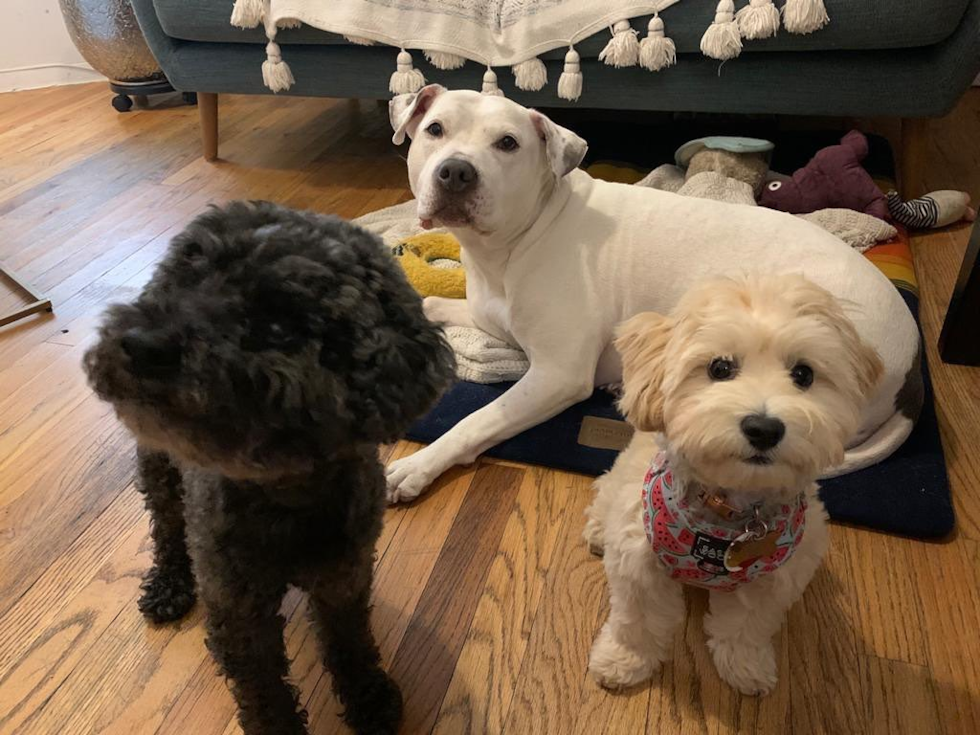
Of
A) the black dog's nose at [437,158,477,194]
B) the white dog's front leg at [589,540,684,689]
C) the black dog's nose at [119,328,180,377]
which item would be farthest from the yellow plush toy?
the black dog's nose at [119,328,180,377]

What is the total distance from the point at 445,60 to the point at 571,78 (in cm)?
51

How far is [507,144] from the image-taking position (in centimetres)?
188

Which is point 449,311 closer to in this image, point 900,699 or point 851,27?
point 900,699

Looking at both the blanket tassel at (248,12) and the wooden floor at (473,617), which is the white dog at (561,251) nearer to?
the wooden floor at (473,617)

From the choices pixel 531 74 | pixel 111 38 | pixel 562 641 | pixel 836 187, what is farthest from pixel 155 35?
pixel 562 641

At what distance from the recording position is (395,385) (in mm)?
900

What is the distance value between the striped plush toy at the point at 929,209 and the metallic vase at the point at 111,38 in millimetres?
3944

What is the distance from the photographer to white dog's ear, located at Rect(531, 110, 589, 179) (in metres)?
1.91

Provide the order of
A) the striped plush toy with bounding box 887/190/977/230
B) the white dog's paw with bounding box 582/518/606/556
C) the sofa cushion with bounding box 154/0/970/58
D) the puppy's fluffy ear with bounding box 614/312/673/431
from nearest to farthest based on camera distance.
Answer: the puppy's fluffy ear with bounding box 614/312/673/431
the white dog's paw with bounding box 582/518/606/556
the sofa cushion with bounding box 154/0/970/58
the striped plush toy with bounding box 887/190/977/230

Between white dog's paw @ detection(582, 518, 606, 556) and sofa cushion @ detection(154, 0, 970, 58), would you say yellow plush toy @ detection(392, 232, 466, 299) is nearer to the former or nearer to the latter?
sofa cushion @ detection(154, 0, 970, 58)

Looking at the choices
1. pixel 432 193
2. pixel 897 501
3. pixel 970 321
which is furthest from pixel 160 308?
pixel 970 321

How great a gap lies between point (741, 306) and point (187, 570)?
1.25m

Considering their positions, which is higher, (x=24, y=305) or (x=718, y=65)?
(x=718, y=65)

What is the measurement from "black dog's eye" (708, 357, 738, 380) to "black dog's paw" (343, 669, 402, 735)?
823 millimetres
